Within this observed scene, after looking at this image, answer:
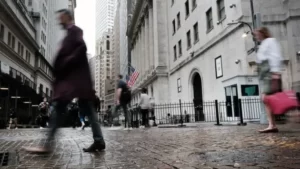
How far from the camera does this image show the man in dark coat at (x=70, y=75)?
4.10 m

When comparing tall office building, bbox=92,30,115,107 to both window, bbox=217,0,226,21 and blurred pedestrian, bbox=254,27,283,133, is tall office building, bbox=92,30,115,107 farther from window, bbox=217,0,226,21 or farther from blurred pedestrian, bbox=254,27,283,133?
blurred pedestrian, bbox=254,27,283,133

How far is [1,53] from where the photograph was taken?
26.4 meters

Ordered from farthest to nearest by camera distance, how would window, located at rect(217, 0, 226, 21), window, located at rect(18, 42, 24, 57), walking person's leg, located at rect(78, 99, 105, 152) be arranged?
window, located at rect(18, 42, 24, 57)
window, located at rect(217, 0, 226, 21)
walking person's leg, located at rect(78, 99, 105, 152)

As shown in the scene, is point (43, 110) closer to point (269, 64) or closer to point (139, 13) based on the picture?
point (269, 64)

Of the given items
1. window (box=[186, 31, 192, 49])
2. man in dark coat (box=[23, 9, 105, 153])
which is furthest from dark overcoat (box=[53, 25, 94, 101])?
window (box=[186, 31, 192, 49])

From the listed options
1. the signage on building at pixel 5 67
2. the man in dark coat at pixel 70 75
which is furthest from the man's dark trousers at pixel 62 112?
the signage on building at pixel 5 67

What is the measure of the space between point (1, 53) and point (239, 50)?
20697 mm

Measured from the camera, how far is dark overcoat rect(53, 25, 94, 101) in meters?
4.11

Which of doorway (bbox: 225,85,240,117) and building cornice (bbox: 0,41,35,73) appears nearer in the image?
doorway (bbox: 225,85,240,117)

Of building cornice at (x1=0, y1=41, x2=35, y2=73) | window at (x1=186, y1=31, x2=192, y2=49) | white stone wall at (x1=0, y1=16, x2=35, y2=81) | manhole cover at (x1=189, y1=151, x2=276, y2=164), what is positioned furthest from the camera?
window at (x1=186, y1=31, x2=192, y2=49)

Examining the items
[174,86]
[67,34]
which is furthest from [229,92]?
[174,86]

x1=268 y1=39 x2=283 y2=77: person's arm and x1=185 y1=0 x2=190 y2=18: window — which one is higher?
x1=185 y1=0 x2=190 y2=18: window

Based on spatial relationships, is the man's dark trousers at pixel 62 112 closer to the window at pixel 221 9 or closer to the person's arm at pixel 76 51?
the person's arm at pixel 76 51

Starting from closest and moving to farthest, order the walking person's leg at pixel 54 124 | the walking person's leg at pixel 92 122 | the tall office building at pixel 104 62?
the walking person's leg at pixel 54 124 → the walking person's leg at pixel 92 122 → the tall office building at pixel 104 62
